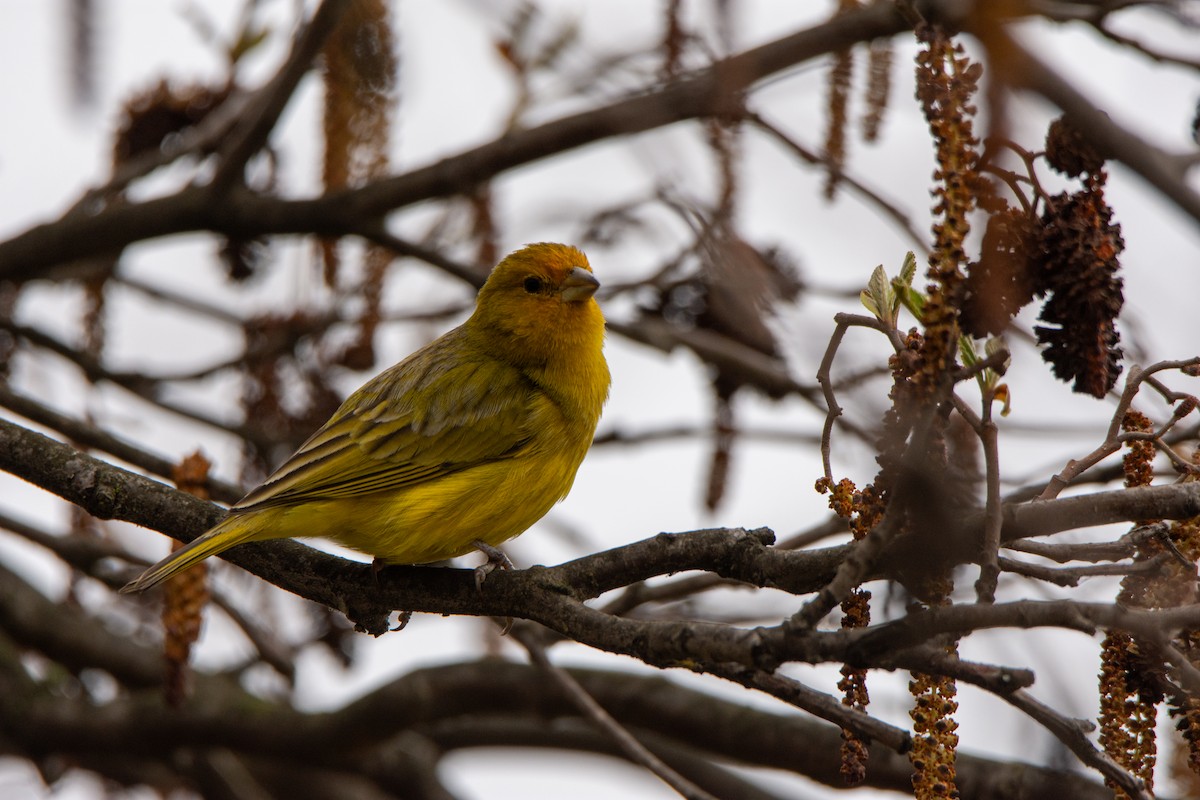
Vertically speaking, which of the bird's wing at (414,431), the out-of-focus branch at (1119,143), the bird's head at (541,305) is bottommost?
the out-of-focus branch at (1119,143)

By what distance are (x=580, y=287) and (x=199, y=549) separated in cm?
212

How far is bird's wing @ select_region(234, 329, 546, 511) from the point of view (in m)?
4.27

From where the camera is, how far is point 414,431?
15.1 ft

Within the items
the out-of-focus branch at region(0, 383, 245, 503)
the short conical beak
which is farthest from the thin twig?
the short conical beak

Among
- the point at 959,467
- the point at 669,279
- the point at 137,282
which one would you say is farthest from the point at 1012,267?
the point at 137,282

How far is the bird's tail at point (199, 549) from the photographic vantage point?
3449 millimetres

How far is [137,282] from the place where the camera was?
6.04 meters

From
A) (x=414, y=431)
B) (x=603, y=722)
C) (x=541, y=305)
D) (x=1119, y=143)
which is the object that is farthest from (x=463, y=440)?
(x=1119, y=143)

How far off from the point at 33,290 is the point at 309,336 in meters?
1.57

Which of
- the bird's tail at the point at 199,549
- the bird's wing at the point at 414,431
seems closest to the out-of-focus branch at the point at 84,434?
the bird's wing at the point at 414,431

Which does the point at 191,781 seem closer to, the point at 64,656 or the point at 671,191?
the point at 64,656

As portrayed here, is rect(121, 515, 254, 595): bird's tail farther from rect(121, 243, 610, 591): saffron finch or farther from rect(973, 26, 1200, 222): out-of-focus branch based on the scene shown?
rect(973, 26, 1200, 222): out-of-focus branch

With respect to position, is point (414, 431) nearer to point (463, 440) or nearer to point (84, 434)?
point (463, 440)

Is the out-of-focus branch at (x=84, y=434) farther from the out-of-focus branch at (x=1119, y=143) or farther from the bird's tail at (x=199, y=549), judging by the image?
the out-of-focus branch at (x=1119, y=143)
